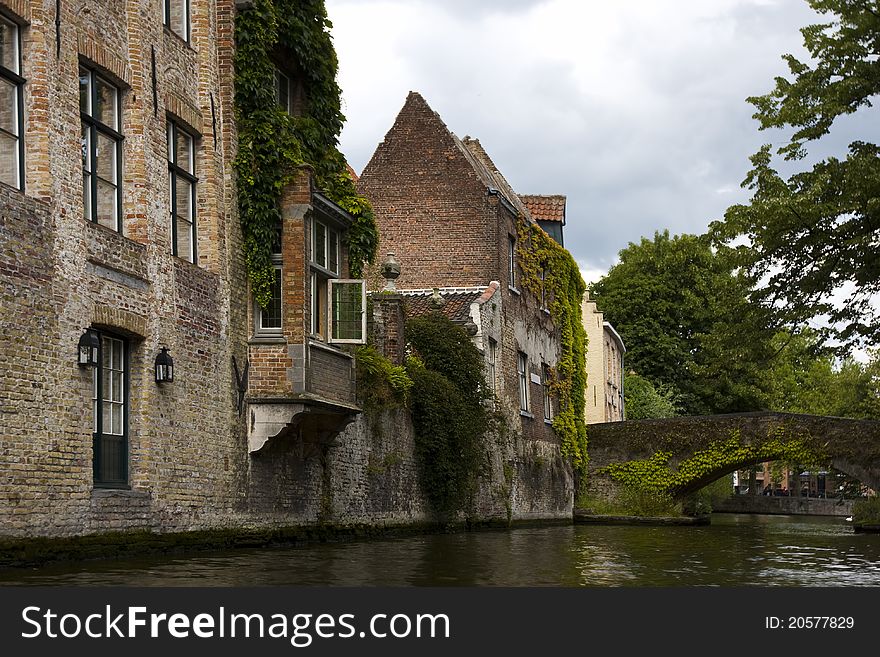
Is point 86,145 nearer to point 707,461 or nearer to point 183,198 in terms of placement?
point 183,198

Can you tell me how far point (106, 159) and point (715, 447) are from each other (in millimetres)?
26470

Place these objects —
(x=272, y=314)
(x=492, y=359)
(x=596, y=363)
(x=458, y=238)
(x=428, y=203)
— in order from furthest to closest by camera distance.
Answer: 1. (x=596, y=363)
2. (x=428, y=203)
3. (x=458, y=238)
4. (x=492, y=359)
5. (x=272, y=314)

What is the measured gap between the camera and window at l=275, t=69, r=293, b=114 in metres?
20.2

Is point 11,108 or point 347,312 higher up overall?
point 11,108

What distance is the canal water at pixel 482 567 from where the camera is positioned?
12336mm

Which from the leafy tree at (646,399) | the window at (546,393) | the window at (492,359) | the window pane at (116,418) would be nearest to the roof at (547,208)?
the window at (546,393)

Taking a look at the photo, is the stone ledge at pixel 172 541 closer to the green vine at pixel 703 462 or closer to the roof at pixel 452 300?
the roof at pixel 452 300

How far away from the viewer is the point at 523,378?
113ft

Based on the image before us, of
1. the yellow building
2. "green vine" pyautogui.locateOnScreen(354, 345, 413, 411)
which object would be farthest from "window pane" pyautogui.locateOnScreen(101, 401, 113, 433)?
the yellow building

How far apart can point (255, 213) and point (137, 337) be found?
3.41 metres

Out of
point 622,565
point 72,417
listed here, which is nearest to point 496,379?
point 622,565

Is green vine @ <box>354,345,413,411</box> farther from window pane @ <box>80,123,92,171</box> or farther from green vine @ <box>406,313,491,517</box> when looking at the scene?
window pane @ <box>80,123,92,171</box>

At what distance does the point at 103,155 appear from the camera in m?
15.6

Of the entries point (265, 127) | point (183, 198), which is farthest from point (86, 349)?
point (265, 127)
